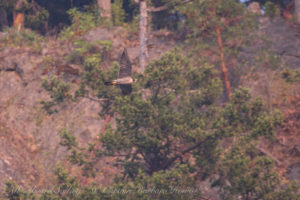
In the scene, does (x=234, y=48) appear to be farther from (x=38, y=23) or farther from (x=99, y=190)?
(x=38, y=23)

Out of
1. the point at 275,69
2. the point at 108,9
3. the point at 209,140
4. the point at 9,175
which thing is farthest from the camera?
the point at 108,9


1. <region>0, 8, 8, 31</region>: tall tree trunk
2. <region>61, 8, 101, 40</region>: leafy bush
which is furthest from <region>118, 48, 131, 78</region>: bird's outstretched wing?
<region>0, 8, 8, 31</region>: tall tree trunk

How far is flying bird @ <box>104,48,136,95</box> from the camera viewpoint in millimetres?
9781

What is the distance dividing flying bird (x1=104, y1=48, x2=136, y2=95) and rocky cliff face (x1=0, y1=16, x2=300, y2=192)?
3998 millimetres

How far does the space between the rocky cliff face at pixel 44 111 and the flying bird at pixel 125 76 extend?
3998 mm

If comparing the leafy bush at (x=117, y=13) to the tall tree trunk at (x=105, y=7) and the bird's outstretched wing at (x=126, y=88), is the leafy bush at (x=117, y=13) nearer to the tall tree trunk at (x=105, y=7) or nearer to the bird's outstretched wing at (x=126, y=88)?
the tall tree trunk at (x=105, y=7)

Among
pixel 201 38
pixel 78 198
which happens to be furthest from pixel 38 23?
pixel 78 198

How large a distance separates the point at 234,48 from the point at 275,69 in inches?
76.1

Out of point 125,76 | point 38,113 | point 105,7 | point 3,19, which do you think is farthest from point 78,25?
point 125,76

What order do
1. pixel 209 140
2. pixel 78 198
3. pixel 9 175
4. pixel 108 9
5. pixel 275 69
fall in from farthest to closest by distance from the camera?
pixel 108 9 → pixel 275 69 → pixel 9 175 → pixel 209 140 → pixel 78 198

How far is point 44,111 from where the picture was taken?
53.8 feet

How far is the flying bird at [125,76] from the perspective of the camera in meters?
9.78

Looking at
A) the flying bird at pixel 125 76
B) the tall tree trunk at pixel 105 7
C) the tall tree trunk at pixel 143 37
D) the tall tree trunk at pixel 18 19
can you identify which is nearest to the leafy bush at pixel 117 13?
the tall tree trunk at pixel 105 7

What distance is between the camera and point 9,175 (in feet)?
47.0
